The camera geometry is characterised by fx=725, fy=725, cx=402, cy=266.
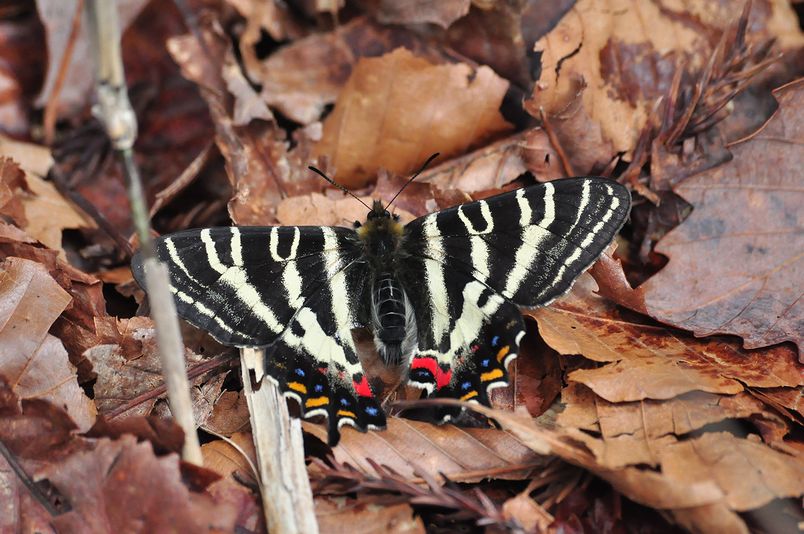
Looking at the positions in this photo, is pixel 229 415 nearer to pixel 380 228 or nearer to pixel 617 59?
pixel 380 228

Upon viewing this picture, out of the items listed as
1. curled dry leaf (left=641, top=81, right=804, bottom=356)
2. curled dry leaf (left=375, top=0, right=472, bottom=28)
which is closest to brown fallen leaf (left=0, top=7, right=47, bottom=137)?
curled dry leaf (left=375, top=0, right=472, bottom=28)

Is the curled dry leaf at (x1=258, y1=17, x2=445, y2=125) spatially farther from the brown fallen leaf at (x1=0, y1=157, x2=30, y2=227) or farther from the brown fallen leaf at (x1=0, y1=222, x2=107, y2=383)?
the brown fallen leaf at (x1=0, y1=222, x2=107, y2=383)

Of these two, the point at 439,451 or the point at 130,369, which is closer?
the point at 439,451

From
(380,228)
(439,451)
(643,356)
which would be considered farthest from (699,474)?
(380,228)

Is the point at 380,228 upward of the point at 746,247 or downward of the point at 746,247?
upward

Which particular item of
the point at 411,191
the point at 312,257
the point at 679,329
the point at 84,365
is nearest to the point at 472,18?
the point at 411,191

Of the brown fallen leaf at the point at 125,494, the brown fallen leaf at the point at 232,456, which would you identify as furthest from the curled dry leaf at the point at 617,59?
the brown fallen leaf at the point at 125,494
